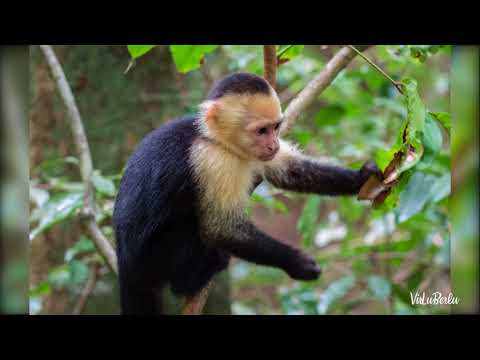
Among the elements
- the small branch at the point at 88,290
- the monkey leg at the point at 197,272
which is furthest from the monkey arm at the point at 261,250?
the small branch at the point at 88,290

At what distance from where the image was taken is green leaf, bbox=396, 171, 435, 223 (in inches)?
125

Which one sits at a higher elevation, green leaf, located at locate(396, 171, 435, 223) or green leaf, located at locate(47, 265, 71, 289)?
green leaf, located at locate(396, 171, 435, 223)

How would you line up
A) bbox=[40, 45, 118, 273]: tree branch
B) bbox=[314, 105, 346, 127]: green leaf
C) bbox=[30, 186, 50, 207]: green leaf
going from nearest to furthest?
bbox=[40, 45, 118, 273]: tree branch
bbox=[30, 186, 50, 207]: green leaf
bbox=[314, 105, 346, 127]: green leaf

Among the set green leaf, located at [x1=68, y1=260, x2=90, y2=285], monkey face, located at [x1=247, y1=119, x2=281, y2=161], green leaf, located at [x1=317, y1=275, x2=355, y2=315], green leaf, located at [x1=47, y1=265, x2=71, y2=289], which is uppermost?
monkey face, located at [x1=247, y1=119, x2=281, y2=161]

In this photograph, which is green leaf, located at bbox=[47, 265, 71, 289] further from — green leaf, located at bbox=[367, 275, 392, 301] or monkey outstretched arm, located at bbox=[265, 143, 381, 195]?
green leaf, located at bbox=[367, 275, 392, 301]

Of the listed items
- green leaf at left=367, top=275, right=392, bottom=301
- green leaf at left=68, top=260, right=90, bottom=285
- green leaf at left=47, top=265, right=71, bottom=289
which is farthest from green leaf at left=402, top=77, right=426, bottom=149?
green leaf at left=47, top=265, right=71, bottom=289

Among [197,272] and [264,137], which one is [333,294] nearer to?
[197,272]

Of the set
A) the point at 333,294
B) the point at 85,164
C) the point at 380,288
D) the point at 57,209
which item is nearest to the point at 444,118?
the point at 380,288

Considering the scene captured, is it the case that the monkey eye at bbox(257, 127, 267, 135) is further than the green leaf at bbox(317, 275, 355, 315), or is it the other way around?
the green leaf at bbox(317, 275, 355, 315)

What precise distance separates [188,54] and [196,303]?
51.8 inches

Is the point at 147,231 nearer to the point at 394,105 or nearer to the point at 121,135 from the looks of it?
the point at 121,135

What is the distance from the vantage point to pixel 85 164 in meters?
3.35

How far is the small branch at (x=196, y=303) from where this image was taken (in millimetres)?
2973
